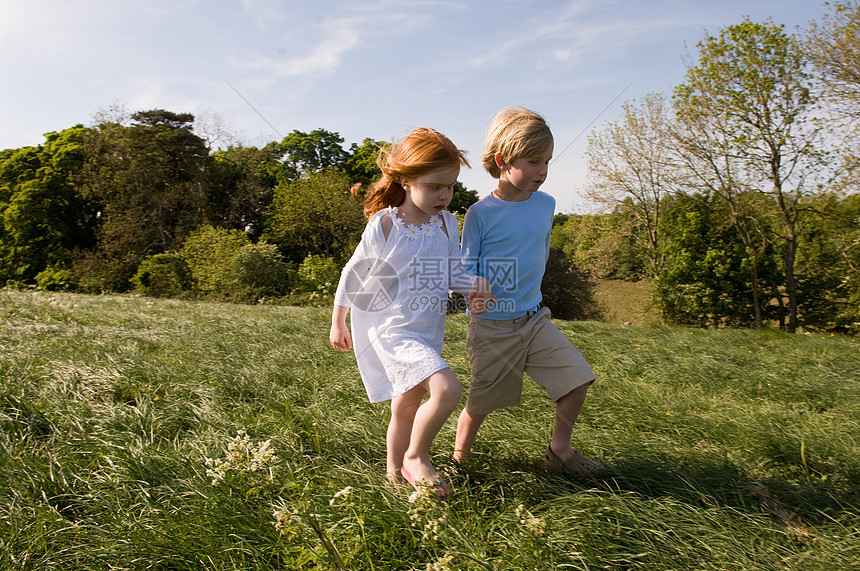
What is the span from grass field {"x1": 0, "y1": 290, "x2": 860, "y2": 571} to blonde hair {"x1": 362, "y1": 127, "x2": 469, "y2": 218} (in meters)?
1.22

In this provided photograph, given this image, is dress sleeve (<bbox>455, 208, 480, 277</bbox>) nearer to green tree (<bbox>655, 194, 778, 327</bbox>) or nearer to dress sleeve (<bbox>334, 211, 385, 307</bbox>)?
dress sleeve (<bbox>334, 211, 385, 307</bbox>)

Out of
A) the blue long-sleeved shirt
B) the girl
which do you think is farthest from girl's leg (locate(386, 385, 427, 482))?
the blue long-sleeved shirt

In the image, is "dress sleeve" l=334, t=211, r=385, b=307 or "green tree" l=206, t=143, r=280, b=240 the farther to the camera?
"green tree" l=206, t=143, r=280, b=240

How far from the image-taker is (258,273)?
19562mm

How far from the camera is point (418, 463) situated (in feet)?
7.20

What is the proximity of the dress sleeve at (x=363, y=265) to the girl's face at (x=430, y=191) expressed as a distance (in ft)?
0.58

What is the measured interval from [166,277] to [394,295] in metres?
21.4

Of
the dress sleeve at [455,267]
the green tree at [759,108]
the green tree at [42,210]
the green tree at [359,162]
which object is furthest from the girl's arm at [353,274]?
the green tree at [42,210]

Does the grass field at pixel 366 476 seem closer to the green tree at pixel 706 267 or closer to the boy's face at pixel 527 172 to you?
the boy's face at pixel 527 172

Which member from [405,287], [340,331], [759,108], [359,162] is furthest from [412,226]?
[359,162]

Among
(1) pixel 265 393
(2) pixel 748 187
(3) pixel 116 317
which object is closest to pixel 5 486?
(1) pixel 265 393

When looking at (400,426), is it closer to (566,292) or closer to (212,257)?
(566,292)

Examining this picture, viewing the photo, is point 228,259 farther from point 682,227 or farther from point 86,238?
point 682,227

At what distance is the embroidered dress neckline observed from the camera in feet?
7.99
